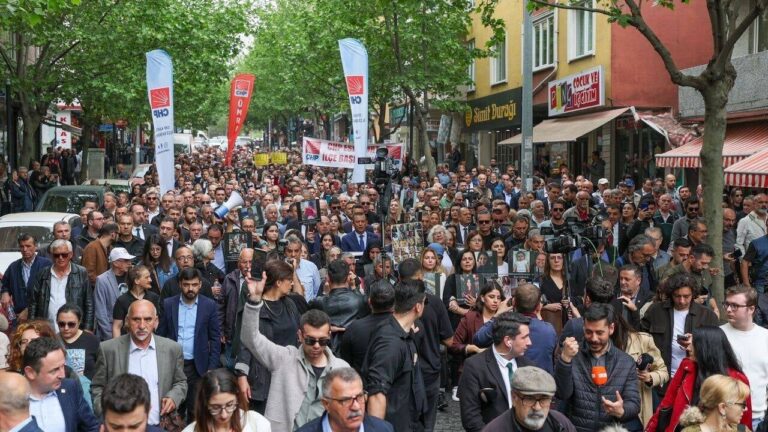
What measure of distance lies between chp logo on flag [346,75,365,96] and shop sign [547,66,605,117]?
856cm

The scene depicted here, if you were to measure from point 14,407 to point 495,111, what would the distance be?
28264mm

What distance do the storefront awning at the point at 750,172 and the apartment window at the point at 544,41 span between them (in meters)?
12.4

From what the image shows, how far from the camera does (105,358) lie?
22.1 feet

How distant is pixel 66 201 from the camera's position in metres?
17.6

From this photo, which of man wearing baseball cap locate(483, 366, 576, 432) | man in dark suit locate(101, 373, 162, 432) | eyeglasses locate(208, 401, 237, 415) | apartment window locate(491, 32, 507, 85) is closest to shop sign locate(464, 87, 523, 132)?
apartment window locate(491, 32, 507, 85)

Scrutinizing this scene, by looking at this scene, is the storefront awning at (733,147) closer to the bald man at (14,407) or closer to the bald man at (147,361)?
the bald man at (147,361)

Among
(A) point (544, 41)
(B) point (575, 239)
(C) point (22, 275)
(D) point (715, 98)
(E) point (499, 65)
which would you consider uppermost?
(A) point (544, 41)

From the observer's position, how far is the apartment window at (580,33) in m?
26.1

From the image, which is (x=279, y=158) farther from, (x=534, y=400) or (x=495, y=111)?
(x=534, y=400)

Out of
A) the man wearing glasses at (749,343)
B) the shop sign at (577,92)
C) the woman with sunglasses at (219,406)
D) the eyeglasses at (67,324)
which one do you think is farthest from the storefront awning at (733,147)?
the woman with sunglasses at (219,406)

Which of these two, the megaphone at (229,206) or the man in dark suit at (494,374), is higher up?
the megaphone at (229,206)

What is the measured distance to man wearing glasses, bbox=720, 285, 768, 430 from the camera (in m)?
6.74

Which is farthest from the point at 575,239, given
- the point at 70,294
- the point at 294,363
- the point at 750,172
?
the point at 750,172

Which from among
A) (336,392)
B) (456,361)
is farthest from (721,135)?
(336,392)
